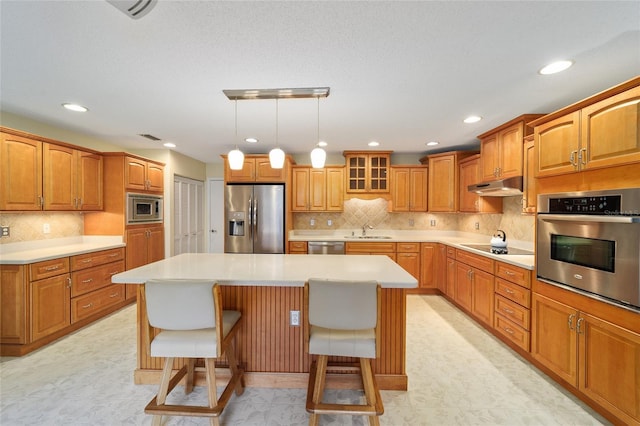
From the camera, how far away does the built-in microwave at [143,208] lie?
12.1ft

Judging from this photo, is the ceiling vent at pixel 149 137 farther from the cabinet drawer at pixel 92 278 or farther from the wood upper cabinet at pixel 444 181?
the wood upper cabinet at pixel 444 181

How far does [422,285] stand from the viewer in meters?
4.23

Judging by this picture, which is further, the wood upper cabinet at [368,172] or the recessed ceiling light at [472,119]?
the wood upper cabinet at [368,172]

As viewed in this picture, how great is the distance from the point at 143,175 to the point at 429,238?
458 cm

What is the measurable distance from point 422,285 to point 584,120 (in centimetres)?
299

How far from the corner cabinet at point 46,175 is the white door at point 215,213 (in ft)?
7.66

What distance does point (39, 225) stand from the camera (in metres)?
3.10

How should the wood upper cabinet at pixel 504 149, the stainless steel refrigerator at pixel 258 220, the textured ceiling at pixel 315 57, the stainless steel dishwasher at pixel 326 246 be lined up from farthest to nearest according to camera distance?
1. the stainless steel dishwasher at pixel 326 246
2. the stainless steel refrigerator at pixel 258 220
3. the wood upper cabinet at pixel 504 149
4. the textured ceiling at pixel 315 57

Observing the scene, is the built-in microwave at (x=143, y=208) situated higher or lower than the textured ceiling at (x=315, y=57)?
lower

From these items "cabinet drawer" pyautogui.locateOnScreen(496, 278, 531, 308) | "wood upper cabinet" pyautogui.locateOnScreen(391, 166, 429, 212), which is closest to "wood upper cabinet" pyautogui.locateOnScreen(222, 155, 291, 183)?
"wood upper cabinet" pyautogui.locateOnScreen(391, 166, 429, 212)

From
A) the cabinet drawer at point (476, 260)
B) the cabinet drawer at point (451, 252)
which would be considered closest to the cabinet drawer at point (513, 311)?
the cabinet drawer at point (476, 260)

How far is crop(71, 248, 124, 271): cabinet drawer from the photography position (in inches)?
114

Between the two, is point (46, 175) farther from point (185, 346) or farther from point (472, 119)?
point (472, 119)

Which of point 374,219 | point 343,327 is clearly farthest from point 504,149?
point 343,327
